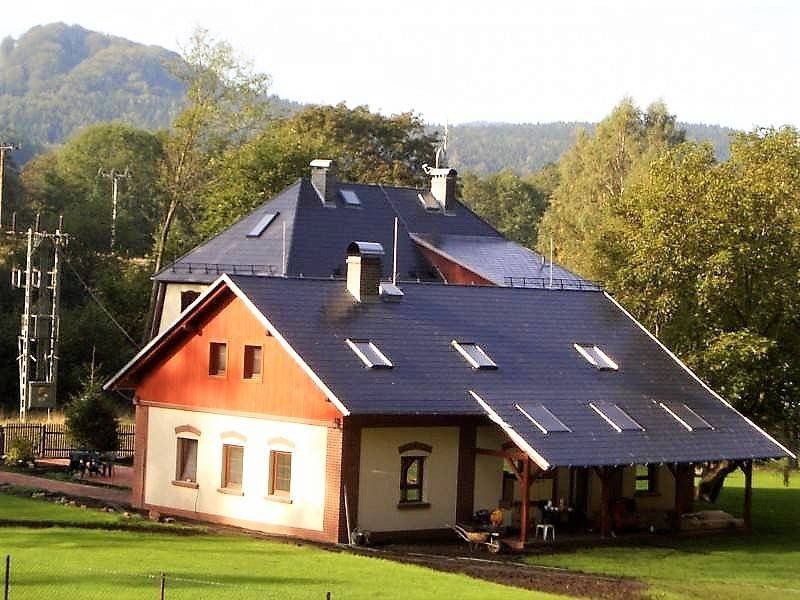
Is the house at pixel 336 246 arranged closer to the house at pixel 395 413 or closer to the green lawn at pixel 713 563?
the house at pixel 395 413

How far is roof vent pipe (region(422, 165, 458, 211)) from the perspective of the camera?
65.2 metres

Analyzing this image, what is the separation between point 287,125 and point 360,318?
61.6m

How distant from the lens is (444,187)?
65.2m

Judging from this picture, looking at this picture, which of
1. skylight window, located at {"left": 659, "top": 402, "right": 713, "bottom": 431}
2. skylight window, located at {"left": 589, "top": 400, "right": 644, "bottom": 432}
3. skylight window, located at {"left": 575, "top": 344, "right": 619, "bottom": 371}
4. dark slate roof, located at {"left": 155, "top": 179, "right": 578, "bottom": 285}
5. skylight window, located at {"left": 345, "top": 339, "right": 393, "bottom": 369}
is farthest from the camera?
dark slate roof, located at {"left": 155, "top": 179, "right": 578, "bottom": 285}

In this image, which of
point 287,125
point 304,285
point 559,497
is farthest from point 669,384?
point 287,125

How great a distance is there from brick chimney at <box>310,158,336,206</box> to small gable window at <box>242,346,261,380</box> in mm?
23366

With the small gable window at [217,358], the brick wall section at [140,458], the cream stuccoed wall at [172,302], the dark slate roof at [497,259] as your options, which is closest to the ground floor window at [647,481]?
the small gable window at [217,358]

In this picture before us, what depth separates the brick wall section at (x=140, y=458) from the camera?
40562mm

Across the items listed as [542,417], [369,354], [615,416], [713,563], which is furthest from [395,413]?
[713,563]

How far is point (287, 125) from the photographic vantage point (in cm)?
9856

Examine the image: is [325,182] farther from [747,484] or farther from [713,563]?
[713,563]

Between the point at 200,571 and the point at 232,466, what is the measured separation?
970 cm

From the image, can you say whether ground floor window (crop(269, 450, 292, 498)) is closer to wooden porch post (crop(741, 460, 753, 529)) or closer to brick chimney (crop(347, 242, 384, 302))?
brick chimney (crop(347, 242, 384, 302))

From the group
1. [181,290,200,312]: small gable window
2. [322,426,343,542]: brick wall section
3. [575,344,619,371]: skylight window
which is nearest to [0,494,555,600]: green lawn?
[322,426,343,542]: brick wall section
